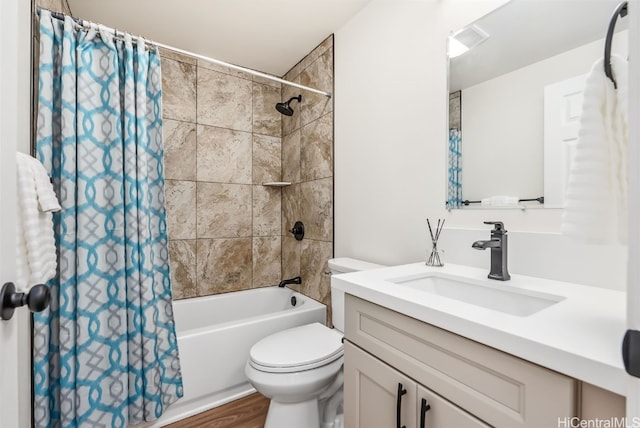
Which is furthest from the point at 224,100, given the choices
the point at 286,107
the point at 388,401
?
the point at 388,401

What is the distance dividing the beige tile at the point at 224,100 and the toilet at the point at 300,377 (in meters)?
1.64

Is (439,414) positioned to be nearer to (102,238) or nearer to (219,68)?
(102,238)

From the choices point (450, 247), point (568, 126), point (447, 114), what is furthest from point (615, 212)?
point (447, 114)

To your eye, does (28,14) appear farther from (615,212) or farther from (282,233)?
(282,233)

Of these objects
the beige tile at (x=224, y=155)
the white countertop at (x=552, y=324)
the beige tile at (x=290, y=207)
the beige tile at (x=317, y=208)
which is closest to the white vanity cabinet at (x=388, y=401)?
the white countertop at (x=552, y=324)

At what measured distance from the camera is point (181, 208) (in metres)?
2.22

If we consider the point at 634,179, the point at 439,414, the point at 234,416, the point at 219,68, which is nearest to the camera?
the point at 634,179

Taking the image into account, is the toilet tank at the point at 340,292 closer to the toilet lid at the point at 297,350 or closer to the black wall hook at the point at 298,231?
the toilet lid at the point at 297,350

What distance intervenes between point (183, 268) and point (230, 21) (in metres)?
1.77

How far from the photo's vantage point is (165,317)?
1.42m

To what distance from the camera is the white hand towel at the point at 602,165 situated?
1.72ft

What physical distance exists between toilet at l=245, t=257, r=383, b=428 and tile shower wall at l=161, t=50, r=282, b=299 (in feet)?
3.47

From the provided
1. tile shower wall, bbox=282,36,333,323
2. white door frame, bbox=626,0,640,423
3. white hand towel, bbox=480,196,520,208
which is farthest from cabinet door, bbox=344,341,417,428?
tile shower wall, bbox=282,36,333,323

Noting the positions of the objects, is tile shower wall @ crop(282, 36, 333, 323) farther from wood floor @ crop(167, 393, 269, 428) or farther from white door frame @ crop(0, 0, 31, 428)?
white door frame @ crop(0, 0, 31, 428)
